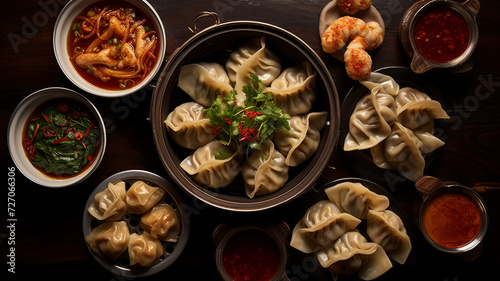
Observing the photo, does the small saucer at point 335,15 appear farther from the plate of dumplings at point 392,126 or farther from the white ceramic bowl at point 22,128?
the white ceramic bowl at point 22,128

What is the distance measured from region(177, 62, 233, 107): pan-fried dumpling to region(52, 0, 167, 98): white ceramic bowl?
0.71 feet

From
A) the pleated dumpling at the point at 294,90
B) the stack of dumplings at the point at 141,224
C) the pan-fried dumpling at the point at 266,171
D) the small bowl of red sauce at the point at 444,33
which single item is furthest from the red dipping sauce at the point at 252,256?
the small bowl of red sauce at the point at 444,33

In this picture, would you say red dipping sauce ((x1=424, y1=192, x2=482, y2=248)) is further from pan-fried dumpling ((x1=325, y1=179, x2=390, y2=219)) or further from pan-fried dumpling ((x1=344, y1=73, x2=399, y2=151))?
pan-fried dumpling ((x1=344, y1=73, x2=399, y2=151))

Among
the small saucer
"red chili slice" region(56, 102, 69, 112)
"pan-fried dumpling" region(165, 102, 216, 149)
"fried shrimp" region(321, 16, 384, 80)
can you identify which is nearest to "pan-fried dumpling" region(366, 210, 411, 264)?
"fried shrimp" region(321, 16, 384, 80)

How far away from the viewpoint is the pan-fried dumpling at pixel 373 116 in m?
Result: 2.77

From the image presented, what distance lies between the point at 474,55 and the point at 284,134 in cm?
173

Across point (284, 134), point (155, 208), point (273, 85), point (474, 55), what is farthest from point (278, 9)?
point (155, 208)

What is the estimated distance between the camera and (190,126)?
2717mm

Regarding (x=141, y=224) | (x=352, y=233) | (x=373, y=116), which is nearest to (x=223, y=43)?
(x=373, y=116)

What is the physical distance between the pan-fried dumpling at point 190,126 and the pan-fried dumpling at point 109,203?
1.90 ft

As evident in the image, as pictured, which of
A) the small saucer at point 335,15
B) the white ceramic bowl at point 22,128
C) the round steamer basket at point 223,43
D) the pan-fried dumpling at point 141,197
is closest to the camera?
the round steamer basket at point 223,43

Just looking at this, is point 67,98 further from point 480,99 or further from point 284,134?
point 480,99

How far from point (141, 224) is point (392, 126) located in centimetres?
213

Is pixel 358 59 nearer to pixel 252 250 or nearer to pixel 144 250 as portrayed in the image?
pixel 252 250
